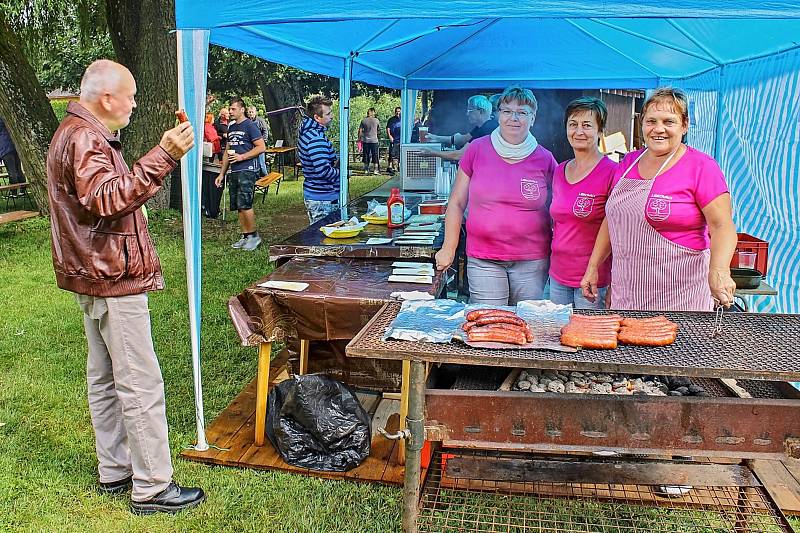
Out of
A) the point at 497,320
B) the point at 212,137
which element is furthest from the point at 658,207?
the point at 212,137

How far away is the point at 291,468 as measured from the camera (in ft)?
11.9

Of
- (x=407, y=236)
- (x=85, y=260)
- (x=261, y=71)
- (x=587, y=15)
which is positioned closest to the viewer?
(x=85, y=260)

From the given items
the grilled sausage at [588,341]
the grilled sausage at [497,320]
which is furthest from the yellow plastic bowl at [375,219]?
the grilled sausage at [588,341]

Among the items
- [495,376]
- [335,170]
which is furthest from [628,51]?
[495,376]

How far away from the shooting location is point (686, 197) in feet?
9.96

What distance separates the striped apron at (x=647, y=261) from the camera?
3.16 metres

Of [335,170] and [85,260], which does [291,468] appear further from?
[335,170]

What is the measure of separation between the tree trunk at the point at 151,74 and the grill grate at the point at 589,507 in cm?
903

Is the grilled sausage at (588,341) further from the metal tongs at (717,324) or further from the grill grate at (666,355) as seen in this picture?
→ the metal tongs at (717,324)

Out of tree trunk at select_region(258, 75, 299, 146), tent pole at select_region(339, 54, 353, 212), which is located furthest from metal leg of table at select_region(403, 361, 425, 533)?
tree trunk at select_region(258, 75, 299, 146)

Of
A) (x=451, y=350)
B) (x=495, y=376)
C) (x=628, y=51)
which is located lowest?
(x=495, y=376)

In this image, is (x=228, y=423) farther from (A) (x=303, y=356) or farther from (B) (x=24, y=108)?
(B) (x=24, y=108)

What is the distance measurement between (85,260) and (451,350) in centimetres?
161

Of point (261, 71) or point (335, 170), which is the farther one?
point (261, 71)
